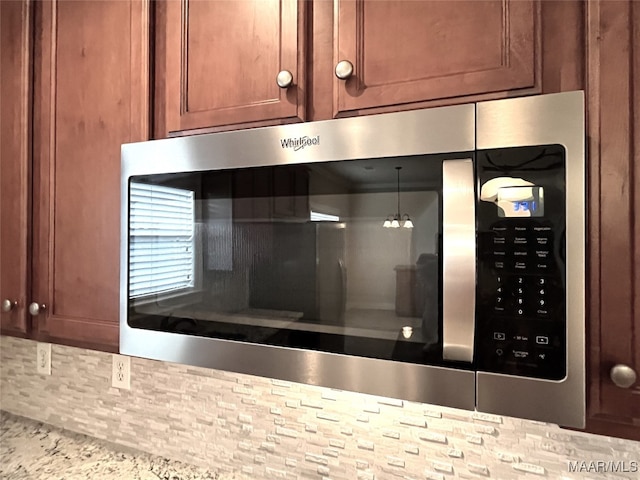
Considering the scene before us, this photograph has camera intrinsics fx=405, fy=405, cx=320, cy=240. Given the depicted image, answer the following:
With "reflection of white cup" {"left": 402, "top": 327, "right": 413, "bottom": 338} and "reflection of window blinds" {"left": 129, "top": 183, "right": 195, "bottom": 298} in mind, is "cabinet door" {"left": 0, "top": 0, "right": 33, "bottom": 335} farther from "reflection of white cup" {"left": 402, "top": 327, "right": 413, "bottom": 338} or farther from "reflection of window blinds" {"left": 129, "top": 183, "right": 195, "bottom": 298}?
"reflection of white cup" {"left": 402, "top": 327, "right": 413, "bottom": 338}

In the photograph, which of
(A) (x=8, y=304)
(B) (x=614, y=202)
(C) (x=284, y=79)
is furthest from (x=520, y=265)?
(A) (x=8, y=304)

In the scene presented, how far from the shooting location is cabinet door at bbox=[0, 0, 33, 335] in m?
1.04

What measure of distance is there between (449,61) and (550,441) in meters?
0.77

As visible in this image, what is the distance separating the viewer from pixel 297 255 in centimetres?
69

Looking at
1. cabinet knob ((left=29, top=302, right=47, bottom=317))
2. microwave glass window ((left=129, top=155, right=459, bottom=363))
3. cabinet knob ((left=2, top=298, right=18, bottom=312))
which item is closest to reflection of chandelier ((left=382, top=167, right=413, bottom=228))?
microwave glass window ((left=129, top=155, right=459, bottom=363))

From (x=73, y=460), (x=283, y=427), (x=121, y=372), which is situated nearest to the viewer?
(x=283, y=427)

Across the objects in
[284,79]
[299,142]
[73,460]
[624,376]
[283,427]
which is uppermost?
[284,79]

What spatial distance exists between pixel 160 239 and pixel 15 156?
58cm

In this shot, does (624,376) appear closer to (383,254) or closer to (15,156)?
(383,254)

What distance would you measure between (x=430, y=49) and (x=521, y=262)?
360 mm

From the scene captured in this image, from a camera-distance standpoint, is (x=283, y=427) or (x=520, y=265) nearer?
(x=520, y=265)

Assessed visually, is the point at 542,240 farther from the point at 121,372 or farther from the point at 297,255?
the point at 121,372

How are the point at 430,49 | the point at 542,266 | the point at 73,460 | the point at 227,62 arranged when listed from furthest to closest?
1. the point at 73,460
2. the point at 227,62
3. the point at 430,49
4. the point at 542,266

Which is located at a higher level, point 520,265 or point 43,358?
point 520,265
